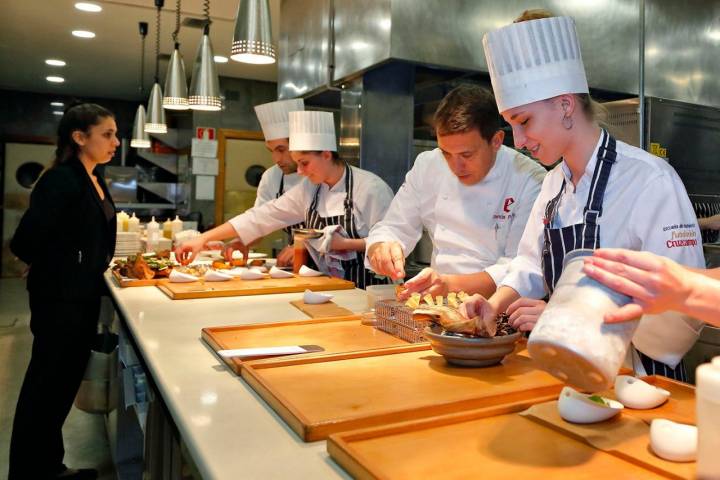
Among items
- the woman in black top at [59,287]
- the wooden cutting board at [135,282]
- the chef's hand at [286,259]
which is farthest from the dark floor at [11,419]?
the chef's hand at [286,259]

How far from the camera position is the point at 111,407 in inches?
107

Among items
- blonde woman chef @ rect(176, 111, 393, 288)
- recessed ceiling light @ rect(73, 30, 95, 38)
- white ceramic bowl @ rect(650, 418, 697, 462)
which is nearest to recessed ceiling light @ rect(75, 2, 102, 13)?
recessed ceiling light @ rect(73, 30, 95, 38)

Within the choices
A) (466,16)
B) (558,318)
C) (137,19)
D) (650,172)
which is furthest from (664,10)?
(137,19)

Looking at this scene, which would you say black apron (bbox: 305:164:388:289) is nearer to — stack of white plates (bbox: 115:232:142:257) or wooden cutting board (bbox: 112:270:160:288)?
wooden cutting board (bbox: 112:270:160:288)

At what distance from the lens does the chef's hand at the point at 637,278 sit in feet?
2.54

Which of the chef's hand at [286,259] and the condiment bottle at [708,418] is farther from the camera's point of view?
the chef's hand at [286,259]

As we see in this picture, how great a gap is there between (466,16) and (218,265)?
71.5 inches

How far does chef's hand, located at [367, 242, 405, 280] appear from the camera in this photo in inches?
79.7

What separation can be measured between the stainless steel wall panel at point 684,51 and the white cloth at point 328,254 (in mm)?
2200

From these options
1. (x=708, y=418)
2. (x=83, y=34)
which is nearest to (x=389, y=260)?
(x=708, y=418)

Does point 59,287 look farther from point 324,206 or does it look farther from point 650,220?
point 650,220

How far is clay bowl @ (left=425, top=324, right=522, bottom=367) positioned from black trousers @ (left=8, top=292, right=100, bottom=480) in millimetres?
1924

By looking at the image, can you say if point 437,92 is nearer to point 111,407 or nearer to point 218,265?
point 218,265

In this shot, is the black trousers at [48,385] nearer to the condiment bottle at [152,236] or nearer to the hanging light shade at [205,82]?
the hanging light shade at [205,82]
